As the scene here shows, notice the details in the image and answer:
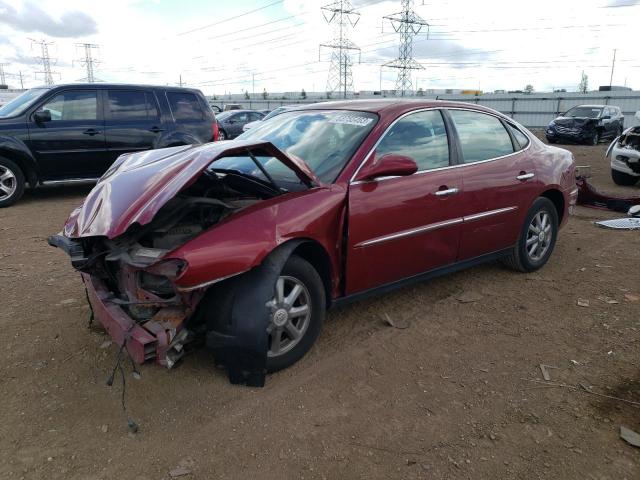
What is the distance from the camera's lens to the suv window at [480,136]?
4297 mm

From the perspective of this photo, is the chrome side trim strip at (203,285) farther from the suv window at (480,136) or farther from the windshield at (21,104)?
the windshield at (21,104)

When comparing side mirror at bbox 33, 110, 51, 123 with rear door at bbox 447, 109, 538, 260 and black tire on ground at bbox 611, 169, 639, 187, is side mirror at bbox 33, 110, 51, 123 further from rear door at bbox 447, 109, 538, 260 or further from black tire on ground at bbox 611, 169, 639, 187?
black tire on ground at bbox 611, 169, 639, 187

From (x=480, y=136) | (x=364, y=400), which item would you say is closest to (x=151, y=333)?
(x=364, y=400)

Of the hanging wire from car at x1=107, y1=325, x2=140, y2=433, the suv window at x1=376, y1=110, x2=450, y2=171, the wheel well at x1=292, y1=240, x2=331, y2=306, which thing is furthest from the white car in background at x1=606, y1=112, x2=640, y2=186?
the hanging wire from car at x1=107, y1=325, x2=140, y2=433

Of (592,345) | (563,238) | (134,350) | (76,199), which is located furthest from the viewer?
(76,199)

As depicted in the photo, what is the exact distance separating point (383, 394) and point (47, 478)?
1.76 m

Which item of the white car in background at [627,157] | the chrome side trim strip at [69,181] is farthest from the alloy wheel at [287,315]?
the white car in background at [627,157]

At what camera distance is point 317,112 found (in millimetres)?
4238

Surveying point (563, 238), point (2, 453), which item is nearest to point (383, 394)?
point (2, 453)

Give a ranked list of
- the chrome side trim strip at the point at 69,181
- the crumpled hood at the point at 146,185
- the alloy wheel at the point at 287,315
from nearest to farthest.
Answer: the crumpled hood at the point at 146,185 → the alloy wheel at the point at 287,315 → the chrome side trim strip at the point at 69,181

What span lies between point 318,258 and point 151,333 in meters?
1.14

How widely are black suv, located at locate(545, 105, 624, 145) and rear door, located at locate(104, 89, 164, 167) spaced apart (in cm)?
1811

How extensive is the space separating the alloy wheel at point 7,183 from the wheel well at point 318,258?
21.8ft

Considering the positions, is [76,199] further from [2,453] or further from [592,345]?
[592,345]
